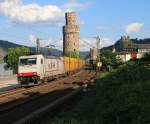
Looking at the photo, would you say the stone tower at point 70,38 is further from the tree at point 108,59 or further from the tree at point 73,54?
the tree at point 108,59

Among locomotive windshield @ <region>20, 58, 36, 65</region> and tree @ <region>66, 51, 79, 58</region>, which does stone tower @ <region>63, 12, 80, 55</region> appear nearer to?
tree @ <region>66, 51, 79, 58</region>

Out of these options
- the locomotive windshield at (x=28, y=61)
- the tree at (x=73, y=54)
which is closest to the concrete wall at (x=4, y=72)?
the tree at (x=73, y=54)

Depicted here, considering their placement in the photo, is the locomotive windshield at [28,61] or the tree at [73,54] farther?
the tree at [73,54]

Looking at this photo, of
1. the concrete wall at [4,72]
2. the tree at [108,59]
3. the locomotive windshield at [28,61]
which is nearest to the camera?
the locomotive windshield at [28,61]

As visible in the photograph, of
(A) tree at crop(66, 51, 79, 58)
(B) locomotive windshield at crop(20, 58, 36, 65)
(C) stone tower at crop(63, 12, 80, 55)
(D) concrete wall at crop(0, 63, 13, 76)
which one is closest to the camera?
(B) locomotive windshield at crop(20, 58, 36, 65)

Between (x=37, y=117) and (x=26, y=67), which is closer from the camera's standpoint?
(x=37, y=117)

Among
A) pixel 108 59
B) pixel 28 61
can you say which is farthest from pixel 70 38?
pixel 28 61

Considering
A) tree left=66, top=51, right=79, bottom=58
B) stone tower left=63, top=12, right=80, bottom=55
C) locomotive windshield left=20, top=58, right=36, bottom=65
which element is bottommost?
locomotive windshield left=20, top=58, right=36, bottom=65

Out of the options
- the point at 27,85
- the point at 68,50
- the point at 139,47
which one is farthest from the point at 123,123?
the point at 139,47

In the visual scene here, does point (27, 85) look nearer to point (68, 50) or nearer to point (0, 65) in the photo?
point (0, 65)

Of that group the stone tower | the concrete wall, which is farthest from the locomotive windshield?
the stone tower

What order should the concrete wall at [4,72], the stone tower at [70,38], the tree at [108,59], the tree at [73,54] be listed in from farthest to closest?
the stone tower at [70,38] → the tree at [73,54] → the concrete wall at [4,72] → the tree at [108,59]

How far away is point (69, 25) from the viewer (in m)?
148

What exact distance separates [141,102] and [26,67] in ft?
108
